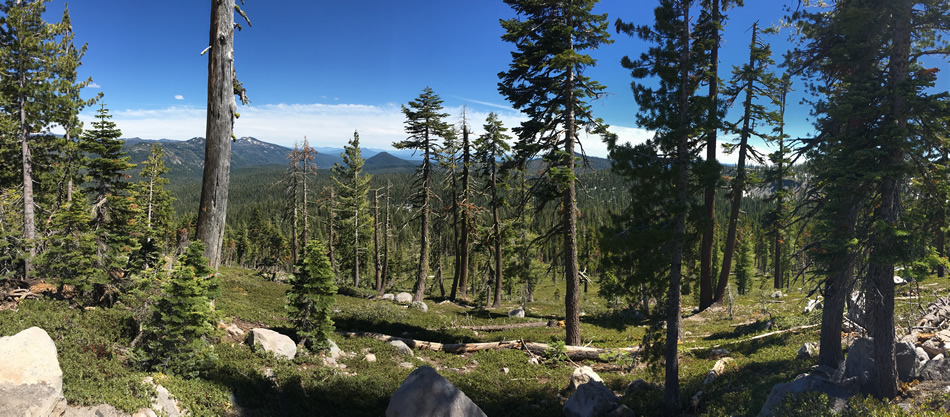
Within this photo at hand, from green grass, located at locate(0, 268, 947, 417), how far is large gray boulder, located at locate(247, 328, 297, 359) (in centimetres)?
33

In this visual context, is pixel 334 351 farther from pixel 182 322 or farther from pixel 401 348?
pixel 182 322

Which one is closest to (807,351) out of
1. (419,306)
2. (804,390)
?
(804,390)

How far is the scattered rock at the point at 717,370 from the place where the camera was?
11109 millimetres

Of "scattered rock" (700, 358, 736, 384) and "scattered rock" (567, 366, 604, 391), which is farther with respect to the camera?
"scattered rock" (567, 366, 604, 391)

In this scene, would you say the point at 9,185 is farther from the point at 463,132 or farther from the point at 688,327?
the point at 688,327

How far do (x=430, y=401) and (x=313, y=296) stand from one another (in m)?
5.82

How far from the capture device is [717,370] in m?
11.5

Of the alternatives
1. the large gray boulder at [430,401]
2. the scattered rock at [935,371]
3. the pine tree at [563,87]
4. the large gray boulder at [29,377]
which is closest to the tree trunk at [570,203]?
the pine tree at [563,87]

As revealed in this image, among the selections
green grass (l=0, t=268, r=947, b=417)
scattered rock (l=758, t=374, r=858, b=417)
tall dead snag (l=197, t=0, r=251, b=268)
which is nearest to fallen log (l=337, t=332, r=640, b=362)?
green grass (l=0, t=268, r=947, b=417)

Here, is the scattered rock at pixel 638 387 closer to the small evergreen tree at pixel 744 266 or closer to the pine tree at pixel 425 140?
the pine tree at pixel 425 140

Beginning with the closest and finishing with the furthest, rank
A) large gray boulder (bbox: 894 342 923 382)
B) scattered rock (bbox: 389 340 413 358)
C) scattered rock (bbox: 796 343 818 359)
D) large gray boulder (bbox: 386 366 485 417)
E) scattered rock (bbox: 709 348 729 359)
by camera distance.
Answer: large gray boulder (bbox: 386 366 485 417)
large gray boulder (bbox: 894 342 923 382)
scattered rock (bbox: 796 343 818 359)
scattered rock (bbox: 709 348 729 359)
scattered rock (bbox: 389 340 413 358)

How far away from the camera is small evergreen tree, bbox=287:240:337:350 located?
39.6 feet

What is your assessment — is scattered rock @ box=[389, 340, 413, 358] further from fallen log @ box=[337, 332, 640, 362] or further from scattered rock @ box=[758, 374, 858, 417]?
scattered rock @ box=[758, 374, 858, 417]

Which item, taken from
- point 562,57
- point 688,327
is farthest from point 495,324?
point 562,57
